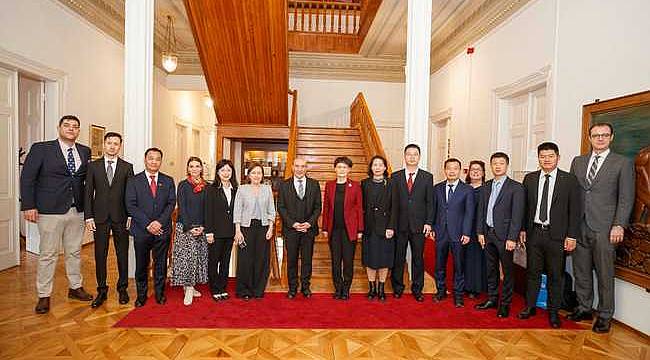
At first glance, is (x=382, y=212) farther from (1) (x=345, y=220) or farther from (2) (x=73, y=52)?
(2) (x=73, y=52)

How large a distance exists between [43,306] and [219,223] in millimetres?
1679

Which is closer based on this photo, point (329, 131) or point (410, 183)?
point (410, 183)

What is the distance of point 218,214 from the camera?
4109mm

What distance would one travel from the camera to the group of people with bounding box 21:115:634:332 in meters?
3.65

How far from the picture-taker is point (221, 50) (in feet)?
20.6

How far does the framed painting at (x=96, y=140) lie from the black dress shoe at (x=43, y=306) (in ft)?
12.2

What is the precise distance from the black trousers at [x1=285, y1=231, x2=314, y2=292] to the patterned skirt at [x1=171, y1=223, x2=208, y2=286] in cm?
85

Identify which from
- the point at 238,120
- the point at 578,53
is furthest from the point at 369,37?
the point at 578,53

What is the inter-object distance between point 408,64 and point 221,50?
2874 mm

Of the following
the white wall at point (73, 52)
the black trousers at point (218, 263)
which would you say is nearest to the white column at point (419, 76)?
the black trousers at point (218, 263)

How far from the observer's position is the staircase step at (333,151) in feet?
27.3

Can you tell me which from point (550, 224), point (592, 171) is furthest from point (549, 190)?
point (592, 171)

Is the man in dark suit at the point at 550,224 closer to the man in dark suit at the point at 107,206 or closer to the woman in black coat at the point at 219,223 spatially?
the woman in black coat at the point at 219,223

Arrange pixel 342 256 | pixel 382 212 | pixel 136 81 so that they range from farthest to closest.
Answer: pixel 136 81, pixel 342 256, pixel 382 212
